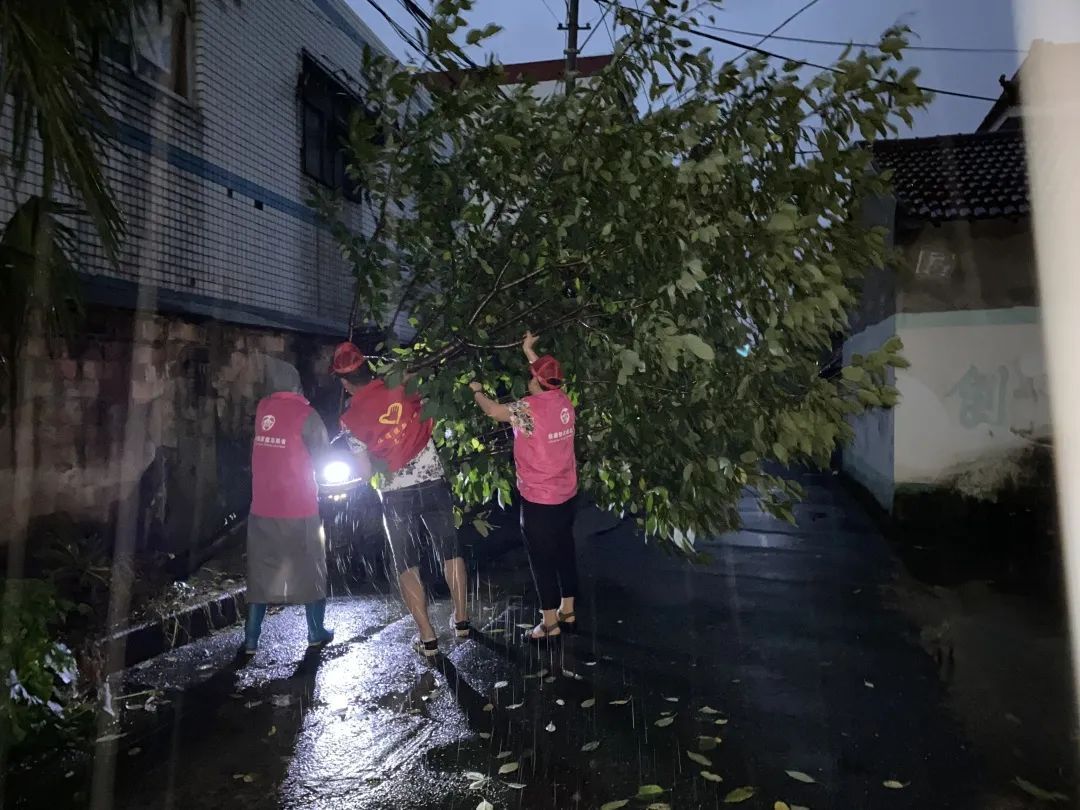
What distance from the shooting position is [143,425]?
6.39m

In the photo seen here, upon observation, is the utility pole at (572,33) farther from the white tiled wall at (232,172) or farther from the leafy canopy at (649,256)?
the leafy canopy at (649,256)

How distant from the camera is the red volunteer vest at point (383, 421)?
4.75m

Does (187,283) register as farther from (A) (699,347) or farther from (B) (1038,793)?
(B) (1038,793)

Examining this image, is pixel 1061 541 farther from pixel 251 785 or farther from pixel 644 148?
pixel 251 785

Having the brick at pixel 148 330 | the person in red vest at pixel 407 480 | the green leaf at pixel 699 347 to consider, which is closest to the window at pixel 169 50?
the brick at pixel 148 330

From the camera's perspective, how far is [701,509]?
4793 millimetres

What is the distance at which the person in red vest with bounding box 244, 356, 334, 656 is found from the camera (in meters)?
4.80

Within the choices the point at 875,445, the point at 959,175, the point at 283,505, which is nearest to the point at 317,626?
the point at 283,505

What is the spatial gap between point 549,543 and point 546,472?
506 millimetres

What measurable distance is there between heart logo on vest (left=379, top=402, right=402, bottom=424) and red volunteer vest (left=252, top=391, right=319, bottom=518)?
0.47 metres

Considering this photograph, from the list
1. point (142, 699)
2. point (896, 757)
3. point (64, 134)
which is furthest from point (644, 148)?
point (142, 699)

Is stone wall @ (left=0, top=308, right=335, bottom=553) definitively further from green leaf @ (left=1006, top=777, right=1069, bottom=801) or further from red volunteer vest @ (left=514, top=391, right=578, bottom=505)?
green leaf @ (left=1006, top=777, right=1069, bottom=801)

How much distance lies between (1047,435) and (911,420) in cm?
152

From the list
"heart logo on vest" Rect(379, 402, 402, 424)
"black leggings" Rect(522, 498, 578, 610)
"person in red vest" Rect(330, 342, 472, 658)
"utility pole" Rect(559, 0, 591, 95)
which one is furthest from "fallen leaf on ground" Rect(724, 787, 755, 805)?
"utility pole" Rect(559, 0, 591, 95)
